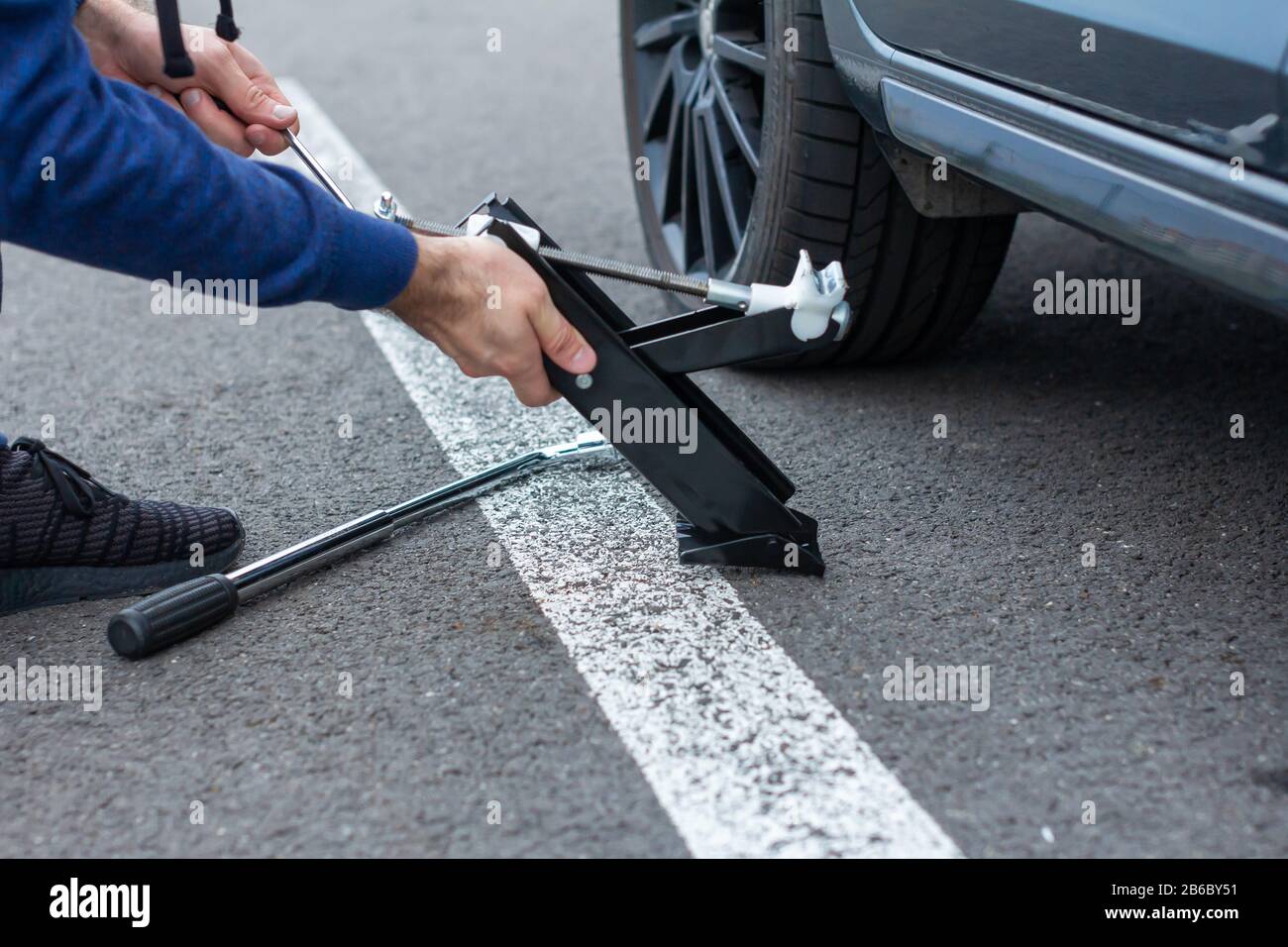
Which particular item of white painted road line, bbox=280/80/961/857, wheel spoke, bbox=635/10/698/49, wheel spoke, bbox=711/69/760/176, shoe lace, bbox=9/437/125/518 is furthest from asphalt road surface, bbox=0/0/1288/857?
wheel spoke, bbox=635/10/698/49

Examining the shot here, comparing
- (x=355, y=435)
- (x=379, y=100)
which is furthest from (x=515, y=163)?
Answer: (x=355, y=435)

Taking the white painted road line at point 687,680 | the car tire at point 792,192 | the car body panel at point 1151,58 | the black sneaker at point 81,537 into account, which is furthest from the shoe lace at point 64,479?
the car body panel at point 1151,58

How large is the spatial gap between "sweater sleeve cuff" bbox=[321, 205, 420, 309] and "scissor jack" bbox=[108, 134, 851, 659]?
0.15 m

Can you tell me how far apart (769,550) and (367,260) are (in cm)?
71

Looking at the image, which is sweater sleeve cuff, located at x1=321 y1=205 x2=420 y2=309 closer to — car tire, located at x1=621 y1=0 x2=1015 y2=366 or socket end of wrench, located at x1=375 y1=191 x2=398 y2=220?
socket end of wrench, located at x1=375 y1=191 x2=398 y2=220

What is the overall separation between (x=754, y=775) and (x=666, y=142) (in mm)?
1764

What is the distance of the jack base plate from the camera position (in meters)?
1.87

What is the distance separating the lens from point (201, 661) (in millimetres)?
1738

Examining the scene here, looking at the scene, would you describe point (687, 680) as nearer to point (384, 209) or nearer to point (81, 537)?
point (384, 209)

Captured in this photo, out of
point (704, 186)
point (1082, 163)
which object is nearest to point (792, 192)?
point (704, 186)

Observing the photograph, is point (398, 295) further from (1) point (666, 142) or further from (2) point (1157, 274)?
(2) point (1157, 274)

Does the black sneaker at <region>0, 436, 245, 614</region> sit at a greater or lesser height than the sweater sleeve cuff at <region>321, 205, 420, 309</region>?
lesser

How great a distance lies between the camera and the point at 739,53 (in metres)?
2.37

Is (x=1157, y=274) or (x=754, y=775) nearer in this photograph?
(x=754, y=775)
